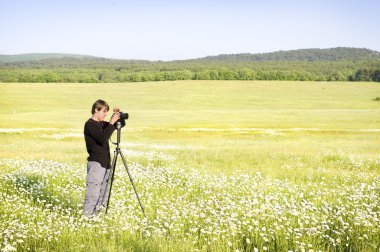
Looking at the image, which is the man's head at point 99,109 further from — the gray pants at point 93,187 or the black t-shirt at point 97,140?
the gray pants at point 93,187

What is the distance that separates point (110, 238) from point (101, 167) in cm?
187

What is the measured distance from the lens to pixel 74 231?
6996 millimetres

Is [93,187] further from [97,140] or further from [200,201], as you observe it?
[200,201]

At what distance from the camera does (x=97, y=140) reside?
7.95 meters

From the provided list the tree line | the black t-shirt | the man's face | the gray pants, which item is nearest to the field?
the gray pants

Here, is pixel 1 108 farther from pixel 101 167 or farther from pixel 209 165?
pixel 101 167

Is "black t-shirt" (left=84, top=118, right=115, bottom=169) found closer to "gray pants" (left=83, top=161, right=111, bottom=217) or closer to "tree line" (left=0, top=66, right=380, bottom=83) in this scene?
"gray pants" (left=83, top=161, right=111, bottom=217)

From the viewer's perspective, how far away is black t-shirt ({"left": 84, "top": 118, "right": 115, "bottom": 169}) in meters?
7.86

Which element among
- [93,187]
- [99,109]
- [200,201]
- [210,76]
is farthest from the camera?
[210,76]

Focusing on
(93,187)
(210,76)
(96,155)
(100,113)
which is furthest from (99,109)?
(210,76)

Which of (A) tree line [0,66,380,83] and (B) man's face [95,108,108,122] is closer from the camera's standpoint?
(B) man's face [95,108,108,122]

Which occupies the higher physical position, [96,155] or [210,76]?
[210,76]

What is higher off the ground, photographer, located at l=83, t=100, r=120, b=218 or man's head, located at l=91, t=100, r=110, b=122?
man's head, located at l=91, t=100, r=110, b=122

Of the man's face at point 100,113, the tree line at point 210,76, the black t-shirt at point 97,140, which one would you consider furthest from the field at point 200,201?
the tree line at point 210,76
